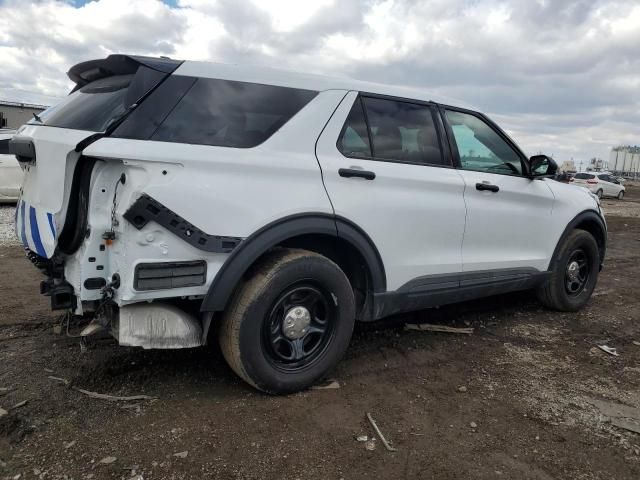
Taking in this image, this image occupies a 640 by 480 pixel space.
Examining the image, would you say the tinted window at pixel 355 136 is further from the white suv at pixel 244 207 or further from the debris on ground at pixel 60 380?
the debris on ground at pixel 60 380

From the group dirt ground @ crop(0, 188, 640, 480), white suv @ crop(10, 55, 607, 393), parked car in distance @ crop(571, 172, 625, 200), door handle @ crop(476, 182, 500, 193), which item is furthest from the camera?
parked car in distance @ crop(571, 172, 625, 200)

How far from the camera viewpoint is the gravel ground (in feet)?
25.6

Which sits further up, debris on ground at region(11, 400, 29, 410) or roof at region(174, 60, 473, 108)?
roof at region(174, 60, 473, 108)

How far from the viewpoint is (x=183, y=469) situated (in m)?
2.44

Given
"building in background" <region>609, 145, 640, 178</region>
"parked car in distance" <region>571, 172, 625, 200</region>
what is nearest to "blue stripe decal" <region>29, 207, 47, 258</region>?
"parked car in distance" <region>571, 172, 625, 200</region>

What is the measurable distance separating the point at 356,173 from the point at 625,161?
80345 millimetres

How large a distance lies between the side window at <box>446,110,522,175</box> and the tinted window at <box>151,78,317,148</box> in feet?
4.94

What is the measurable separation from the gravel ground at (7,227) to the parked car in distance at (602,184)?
29.0m

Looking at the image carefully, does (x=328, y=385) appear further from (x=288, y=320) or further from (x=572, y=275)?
(x=572, y=275)

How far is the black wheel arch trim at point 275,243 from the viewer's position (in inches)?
111

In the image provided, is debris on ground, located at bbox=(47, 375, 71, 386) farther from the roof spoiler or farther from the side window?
the side window

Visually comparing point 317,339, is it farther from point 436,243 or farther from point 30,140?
point 30,140

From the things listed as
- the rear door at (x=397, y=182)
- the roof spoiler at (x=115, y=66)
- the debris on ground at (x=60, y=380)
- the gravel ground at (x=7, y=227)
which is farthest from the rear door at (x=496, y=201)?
the gravel ground at (x=7, y=227)

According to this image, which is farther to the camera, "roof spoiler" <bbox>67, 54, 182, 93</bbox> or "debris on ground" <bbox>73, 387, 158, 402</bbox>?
"debris on ground" <bbox>73, 387, 158, 402</bbox>
